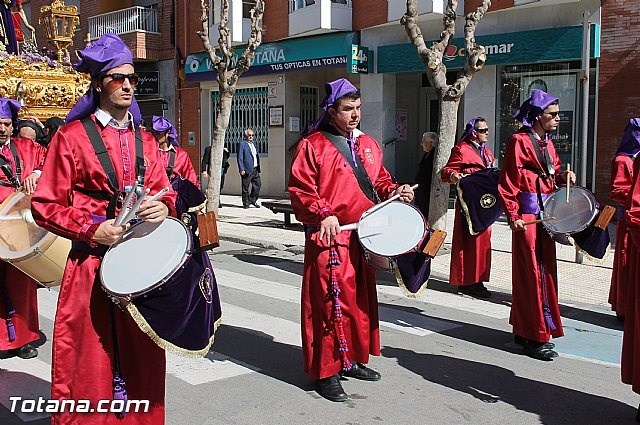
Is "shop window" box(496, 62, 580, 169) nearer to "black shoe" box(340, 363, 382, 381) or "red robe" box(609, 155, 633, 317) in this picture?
"red robe" box(609, 155, 633, 317)

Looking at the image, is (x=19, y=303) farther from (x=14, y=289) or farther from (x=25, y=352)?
(x=25, y=352)

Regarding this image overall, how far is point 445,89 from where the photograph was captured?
10.3 metres

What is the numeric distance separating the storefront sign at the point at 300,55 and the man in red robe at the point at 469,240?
9.87 meters

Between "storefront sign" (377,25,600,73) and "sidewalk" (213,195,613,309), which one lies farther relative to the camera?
"storefront sign" (377,25,600,73)

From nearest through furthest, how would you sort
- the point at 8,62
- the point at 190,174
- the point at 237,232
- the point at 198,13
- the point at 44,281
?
the point at 44,281 < the point at 190,174 < the point at 8,62 < the point at 237,232 < the point at 198,13

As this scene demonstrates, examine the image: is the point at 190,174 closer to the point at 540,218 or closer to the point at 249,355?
the point at 249,355

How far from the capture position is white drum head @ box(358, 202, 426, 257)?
15.1 ft

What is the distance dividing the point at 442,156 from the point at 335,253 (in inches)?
229

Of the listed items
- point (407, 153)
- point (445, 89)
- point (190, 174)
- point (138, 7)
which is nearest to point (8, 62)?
point (190, 174)

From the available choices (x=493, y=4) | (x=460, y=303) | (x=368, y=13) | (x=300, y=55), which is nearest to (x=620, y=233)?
(x=460, y=303)

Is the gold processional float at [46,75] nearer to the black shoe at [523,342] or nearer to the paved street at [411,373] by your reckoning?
the paved street at [411,373]

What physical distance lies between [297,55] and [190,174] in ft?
41.4

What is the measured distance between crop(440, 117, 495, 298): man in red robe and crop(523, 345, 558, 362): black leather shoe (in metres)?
2.37

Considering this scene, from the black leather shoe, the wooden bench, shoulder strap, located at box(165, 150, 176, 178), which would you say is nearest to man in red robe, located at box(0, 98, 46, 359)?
shoulder strap, located at box(165, 150, 176, 178)
